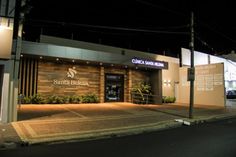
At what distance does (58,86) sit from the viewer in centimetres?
2116

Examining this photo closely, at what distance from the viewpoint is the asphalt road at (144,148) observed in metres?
7.07

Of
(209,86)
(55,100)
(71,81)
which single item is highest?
(71,81)

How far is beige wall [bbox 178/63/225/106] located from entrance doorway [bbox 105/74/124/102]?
792 cm

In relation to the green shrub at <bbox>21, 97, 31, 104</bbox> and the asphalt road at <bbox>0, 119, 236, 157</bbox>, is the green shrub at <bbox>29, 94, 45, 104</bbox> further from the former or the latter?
the asphalt road at <bbox>0, 119, 236, 157</bbox>

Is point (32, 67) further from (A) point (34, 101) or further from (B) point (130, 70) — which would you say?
(B) point (130, 70)

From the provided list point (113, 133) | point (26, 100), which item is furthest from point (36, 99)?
point (113, 133)

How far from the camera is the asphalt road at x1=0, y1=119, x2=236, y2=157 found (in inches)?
278

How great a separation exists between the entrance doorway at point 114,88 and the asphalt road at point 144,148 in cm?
1439

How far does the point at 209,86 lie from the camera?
2600 centimetres

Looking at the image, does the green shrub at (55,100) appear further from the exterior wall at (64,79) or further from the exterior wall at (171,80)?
the exterior wall at (171,80)

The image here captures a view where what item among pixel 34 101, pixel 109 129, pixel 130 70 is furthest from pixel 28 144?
pixel 130 70

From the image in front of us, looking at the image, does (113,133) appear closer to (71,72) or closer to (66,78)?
(66,78)

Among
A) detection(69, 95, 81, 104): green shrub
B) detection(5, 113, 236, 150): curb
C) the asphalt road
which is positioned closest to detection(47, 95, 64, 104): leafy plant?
detection(69, 95, 81, 104): green shrub

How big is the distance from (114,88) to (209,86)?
9917 mm
